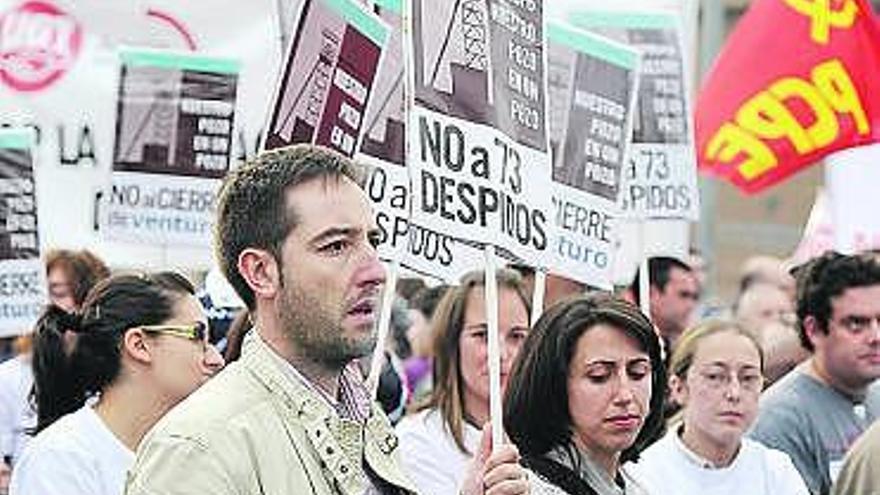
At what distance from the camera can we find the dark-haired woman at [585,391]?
20.1 feet

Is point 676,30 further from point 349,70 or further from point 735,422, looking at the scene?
point 349,70

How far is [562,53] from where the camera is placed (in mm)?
8320

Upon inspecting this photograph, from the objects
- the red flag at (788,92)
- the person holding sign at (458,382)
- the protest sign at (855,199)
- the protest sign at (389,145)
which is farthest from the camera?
the protest sign at (855,199)

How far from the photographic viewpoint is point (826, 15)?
32.8ft

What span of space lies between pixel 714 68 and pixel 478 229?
4.84 meters

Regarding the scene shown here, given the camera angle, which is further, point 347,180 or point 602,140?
point 602,140

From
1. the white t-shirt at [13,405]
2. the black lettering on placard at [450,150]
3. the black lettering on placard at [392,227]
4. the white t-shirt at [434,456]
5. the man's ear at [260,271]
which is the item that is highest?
the black lettering on placard at [450,150]

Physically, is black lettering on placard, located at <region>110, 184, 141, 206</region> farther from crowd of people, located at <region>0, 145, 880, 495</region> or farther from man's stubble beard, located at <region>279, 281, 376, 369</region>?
man's stubble beard, located at <region>279, 281, 376, 369</region>

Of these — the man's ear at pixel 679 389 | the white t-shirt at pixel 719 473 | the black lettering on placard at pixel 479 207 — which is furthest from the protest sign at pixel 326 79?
the man's ear at pixel 679 389

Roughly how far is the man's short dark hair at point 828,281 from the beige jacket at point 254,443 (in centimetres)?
425

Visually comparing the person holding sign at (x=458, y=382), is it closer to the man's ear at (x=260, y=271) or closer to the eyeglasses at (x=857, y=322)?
the eyeglasses at (x=857, y=322)

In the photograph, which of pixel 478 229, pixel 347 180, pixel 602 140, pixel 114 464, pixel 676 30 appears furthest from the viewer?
pixel 676 30

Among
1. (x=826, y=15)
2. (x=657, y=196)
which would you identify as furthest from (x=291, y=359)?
(x=826, y=15)

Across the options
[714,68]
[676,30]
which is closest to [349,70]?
[676,30]
